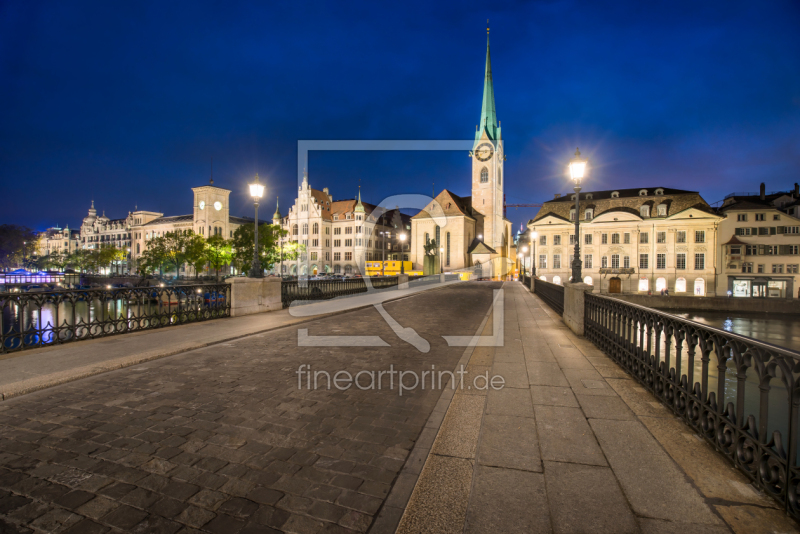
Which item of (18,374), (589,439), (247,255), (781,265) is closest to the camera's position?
(589,439)

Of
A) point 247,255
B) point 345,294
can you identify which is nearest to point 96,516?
point 345,294

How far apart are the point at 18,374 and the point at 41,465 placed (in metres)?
3.67

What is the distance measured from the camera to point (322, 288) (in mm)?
18828

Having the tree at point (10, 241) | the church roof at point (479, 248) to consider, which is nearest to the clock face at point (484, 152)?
the church roof at point (479, 248)

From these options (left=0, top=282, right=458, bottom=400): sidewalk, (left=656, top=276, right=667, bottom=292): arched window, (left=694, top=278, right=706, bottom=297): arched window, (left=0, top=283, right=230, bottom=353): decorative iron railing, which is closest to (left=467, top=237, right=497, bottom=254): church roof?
(left=656, top=276, right=667, bottom=292): arched window

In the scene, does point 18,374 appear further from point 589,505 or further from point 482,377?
point 589,505

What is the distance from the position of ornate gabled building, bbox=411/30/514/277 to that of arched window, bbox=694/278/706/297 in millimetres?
29594

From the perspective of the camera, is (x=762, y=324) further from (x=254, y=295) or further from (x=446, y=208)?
(x=254, y=295)

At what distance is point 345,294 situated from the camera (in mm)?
21719

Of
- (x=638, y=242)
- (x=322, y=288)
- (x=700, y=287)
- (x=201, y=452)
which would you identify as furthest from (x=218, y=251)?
(x=700, y=287)

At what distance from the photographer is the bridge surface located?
2.40 metres

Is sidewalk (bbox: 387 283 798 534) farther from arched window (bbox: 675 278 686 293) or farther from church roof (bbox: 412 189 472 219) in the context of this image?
church roof (bbox: 412 189 472 219)

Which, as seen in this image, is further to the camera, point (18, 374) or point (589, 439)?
point (18, 374)

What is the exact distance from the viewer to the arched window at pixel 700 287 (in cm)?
5141
